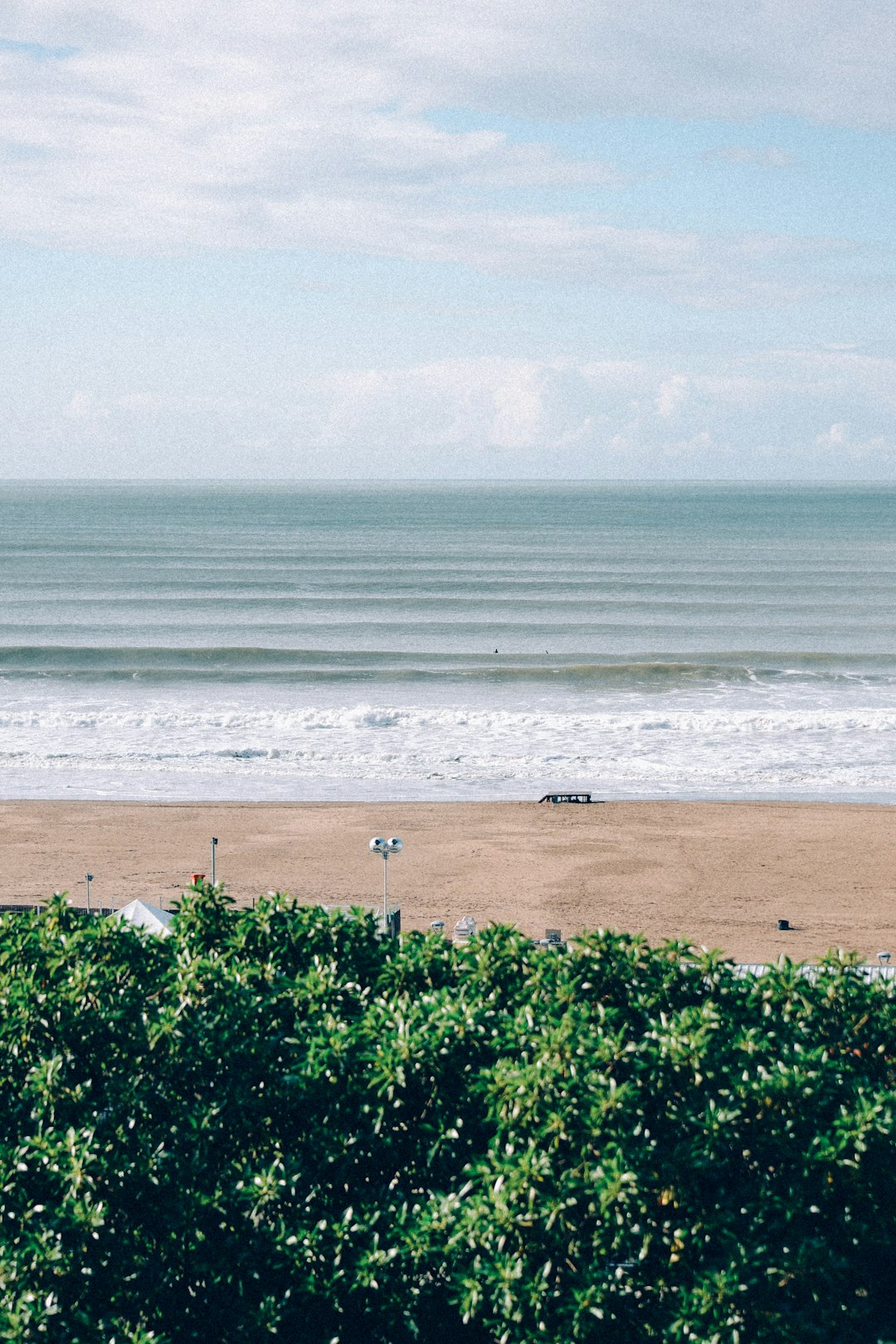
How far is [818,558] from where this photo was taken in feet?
349

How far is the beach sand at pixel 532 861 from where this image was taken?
2744 centimetres

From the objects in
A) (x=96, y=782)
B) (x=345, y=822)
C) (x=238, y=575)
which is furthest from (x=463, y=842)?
(x=238, y=575)

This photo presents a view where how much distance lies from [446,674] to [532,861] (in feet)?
86.2

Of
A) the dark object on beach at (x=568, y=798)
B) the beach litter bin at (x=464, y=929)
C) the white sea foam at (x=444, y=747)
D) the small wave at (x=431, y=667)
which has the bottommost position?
the beach litter bin at (x=464, y=929)

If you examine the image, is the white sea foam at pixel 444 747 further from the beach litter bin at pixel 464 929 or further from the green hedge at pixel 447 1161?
the green hedge at pixel 447 1161

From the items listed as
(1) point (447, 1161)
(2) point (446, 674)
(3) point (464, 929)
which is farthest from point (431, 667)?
(1) point (447, 1161)

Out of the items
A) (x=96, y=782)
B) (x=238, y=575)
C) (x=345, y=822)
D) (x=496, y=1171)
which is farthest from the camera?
(x=238, y=575)

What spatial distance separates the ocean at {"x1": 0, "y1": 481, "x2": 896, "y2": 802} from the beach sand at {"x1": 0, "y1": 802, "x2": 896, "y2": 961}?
268 centimetres

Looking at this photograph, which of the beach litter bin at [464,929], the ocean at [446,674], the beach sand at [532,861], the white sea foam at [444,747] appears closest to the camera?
the beach litter bin at [464,929]

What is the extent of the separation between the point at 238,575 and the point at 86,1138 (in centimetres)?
8296

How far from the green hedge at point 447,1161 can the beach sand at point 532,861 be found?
14.8 m

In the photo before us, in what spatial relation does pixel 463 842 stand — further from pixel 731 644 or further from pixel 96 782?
pixel 731 644

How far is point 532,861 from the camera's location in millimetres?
31109

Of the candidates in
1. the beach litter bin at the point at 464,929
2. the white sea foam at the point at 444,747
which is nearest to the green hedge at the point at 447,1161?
the beach litter bin at the point at 464,929
